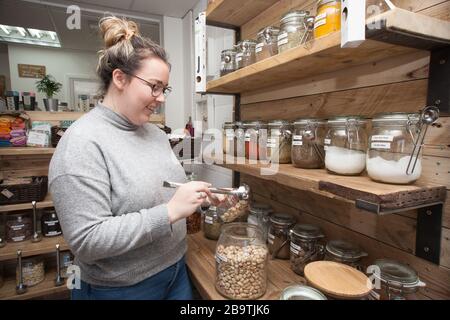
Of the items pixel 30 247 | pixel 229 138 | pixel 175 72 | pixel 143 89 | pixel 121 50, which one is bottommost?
pixel 30 247

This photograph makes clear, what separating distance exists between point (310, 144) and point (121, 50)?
0.72 metres

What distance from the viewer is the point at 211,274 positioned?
103 cm

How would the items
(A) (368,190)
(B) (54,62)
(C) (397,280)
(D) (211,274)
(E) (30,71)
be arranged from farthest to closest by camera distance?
(B) (54,62) → (E) (30,71) → (D) (211,274) → (C) (397,280) → (A) (368,190)

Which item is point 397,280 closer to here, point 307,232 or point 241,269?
point 307,232

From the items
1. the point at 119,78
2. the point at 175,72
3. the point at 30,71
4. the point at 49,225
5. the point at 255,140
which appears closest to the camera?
the point at 119,78

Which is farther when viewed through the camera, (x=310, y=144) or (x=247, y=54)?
(x=247, y=54)

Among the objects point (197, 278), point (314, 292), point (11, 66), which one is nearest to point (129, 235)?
point (197, 278)

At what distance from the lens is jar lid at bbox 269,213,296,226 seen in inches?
42.8

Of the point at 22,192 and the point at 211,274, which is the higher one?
the point at 22,192

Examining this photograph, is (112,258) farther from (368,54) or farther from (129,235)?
(368,54)

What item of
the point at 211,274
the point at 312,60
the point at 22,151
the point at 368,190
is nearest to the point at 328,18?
the point at 312,60

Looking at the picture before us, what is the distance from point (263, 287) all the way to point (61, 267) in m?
1.74

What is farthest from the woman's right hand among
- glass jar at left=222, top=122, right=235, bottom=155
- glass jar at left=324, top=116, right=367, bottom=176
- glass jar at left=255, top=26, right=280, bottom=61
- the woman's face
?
glass jar at left=255, top=26, right=280, bottom=61

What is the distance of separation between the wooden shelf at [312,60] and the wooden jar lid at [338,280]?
62cm
